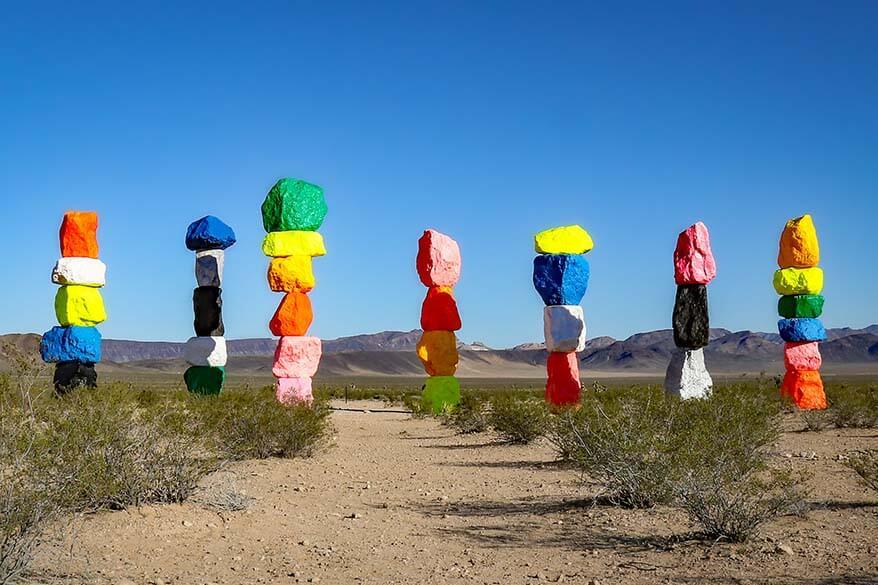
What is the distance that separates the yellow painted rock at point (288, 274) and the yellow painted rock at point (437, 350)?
11.2 ft

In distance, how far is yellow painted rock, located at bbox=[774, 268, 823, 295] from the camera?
76.8 ft

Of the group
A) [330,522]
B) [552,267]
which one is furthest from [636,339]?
[330,522]

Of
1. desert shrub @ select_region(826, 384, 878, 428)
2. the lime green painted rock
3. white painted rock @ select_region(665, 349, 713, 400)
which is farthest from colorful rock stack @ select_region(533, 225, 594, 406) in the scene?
desert shrub @ select_region(826, 384, 878, 428)

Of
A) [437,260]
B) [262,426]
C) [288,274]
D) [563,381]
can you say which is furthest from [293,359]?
[262,426]

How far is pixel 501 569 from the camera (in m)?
7.25

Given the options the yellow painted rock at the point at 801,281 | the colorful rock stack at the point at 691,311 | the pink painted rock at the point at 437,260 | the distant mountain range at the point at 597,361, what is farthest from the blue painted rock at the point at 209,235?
the distant mountain range at the point at 597,361

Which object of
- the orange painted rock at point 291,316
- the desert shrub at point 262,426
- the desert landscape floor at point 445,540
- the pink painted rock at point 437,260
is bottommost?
the desert landscape floor at point 445,540

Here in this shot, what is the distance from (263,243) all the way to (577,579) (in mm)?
15537

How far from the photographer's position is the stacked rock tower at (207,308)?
71.2 ft

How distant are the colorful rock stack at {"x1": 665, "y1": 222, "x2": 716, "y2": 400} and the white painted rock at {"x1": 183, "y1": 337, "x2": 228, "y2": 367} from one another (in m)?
10.5

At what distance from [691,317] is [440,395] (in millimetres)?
6745

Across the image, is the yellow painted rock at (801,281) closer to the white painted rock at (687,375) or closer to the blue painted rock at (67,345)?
the white painted rock at (687,375)

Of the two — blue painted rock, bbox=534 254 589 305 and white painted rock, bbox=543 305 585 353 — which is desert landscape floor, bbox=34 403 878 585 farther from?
blue painted rock, bbox=534 254 589 305

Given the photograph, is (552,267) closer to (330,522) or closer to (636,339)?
(330,522)
